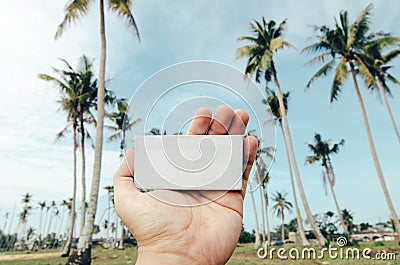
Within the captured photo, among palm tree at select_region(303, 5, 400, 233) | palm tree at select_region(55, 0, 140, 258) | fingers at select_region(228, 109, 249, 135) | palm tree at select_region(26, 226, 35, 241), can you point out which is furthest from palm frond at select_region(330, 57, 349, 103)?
palm tree at select_region(26, 226, 35, 241)

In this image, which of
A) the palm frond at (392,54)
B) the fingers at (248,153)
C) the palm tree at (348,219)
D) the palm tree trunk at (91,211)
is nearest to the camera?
the fingers at (248,153)

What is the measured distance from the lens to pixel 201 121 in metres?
1.25

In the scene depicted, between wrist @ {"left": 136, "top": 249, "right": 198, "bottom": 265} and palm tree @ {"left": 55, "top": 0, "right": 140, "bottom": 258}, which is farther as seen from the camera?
palm tree @ {"left": 55, "top": 0, "right": 140, "bottom": 258}

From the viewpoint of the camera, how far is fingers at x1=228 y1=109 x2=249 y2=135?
1.23 meters

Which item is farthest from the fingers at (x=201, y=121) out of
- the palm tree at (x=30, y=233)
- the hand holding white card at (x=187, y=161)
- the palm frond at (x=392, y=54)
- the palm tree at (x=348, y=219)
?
the palm tree at (x=30, y=233)

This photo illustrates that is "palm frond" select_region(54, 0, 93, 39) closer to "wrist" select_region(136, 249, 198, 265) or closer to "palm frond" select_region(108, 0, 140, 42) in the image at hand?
"palm frond" select_region(108, 0, 140, 42)

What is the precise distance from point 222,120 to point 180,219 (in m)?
0.41

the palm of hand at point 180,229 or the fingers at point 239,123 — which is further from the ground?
the fingers at point 239,123

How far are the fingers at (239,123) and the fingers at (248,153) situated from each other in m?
0.06

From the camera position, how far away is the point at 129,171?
1208 millimetres

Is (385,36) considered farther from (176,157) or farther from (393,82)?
(176,157)

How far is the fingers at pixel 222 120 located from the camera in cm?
124

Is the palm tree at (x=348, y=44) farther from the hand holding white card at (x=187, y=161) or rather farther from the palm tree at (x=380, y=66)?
the hand holding white card at (x=187, y=161)

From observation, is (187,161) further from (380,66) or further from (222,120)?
(380,66)
